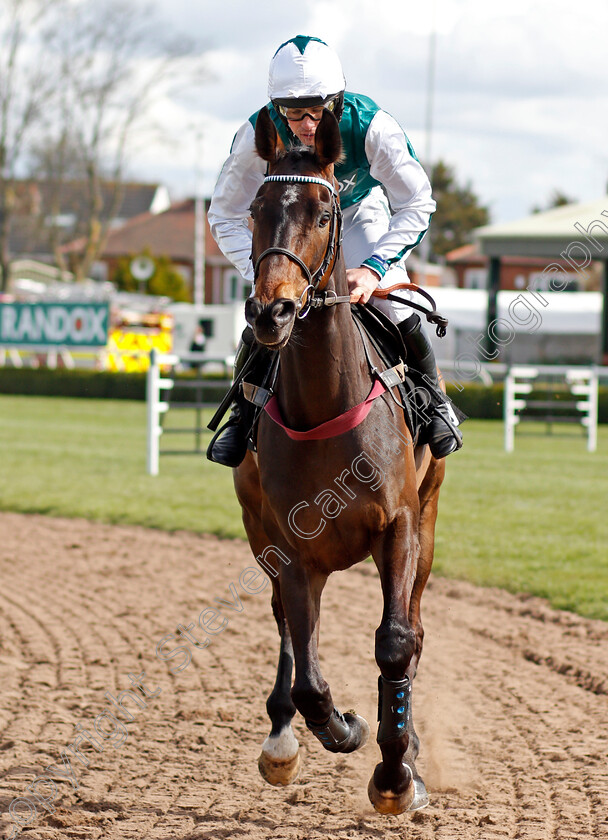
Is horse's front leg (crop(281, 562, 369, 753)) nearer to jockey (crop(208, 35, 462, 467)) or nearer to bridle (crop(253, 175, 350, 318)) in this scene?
jockey (crop(208, 35, 462, 467))

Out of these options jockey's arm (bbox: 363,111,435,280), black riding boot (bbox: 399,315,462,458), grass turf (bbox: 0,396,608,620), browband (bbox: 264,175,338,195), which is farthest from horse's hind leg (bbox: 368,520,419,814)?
grass turf (bbox: 0,396,608,620)

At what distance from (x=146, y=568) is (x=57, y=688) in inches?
114

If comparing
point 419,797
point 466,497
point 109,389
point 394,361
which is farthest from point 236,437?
point 109,389

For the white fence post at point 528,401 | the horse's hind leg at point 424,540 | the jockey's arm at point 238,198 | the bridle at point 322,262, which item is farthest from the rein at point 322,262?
the white fence post at point 528,401

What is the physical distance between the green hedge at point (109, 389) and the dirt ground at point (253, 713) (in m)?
14.5

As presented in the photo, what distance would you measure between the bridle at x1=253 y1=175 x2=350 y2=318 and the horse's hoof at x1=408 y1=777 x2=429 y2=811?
1796 mm

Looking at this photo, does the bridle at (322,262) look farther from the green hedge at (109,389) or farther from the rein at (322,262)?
the green hedge at (109,389)

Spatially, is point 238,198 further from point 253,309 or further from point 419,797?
point 419,797

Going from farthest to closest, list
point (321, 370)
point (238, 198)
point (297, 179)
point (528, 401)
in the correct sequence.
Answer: point (528, 401) < point (238, 198) < point (321, 370) < point (297, 179)

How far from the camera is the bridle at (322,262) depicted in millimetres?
2875

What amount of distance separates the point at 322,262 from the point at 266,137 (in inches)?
18.8

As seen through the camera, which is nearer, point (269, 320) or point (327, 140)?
point (269, 320)

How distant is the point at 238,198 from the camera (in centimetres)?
407

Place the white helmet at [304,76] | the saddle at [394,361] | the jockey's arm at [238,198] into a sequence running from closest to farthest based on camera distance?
the white helmet at [304,76] → the saddle at [394,361] → the jockey's arm at [238,198]
